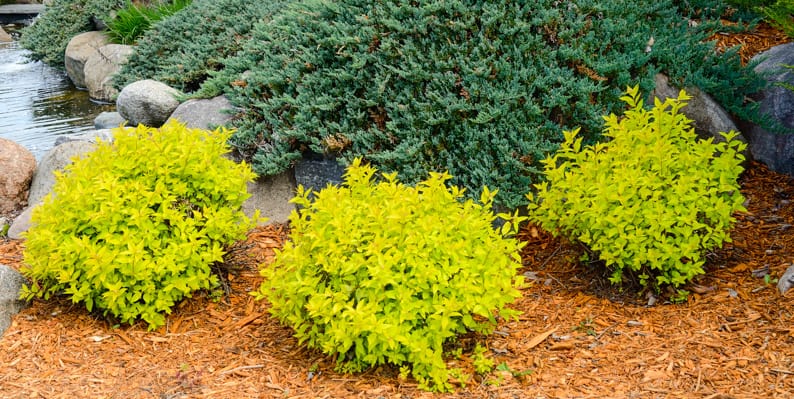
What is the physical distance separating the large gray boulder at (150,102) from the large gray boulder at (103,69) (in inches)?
149

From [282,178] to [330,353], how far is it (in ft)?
8.29

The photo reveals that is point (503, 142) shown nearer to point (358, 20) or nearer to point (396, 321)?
point (358, 20)

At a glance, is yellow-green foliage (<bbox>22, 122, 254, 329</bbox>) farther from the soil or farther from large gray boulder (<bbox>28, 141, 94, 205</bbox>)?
large gray boulder (<bbox>28, 141, 94, 205</bbox>)

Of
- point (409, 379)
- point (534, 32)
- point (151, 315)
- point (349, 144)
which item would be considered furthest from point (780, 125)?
point (151, 315)

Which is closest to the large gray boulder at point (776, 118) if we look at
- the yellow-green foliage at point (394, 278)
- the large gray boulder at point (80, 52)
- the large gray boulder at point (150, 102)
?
the yellow-green foliage at point (394, 278)

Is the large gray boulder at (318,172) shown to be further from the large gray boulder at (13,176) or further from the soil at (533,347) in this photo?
the large gray boulder at (13,176)

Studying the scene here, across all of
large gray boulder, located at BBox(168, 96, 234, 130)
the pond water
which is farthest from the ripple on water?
large gray boulder, located at BBox(168, 96, 234, 130)

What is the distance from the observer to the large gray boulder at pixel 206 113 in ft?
19.4

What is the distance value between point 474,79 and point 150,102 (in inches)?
141

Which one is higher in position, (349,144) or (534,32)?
(534,32)

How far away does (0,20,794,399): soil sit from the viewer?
11.0 ft

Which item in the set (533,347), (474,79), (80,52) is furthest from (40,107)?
(533,347)

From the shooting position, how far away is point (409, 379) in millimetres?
3426

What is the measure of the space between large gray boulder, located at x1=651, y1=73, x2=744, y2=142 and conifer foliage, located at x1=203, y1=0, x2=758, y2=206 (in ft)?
0.26
